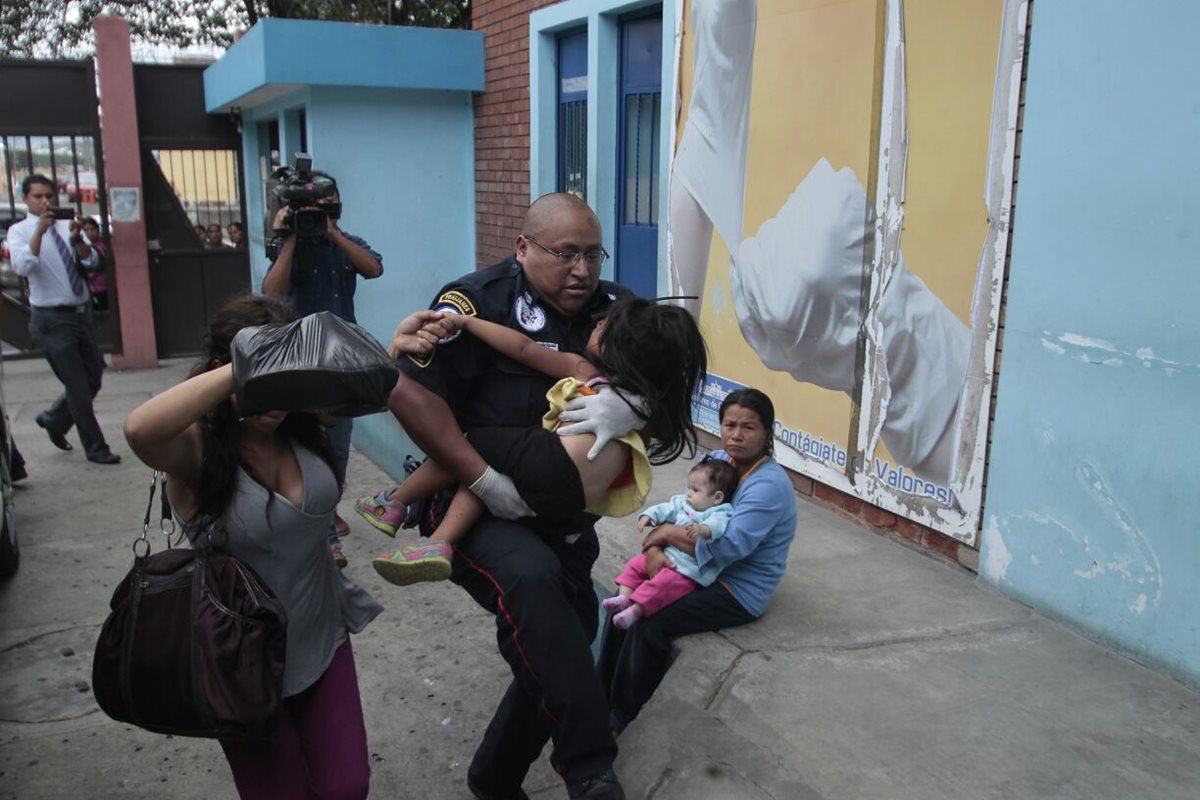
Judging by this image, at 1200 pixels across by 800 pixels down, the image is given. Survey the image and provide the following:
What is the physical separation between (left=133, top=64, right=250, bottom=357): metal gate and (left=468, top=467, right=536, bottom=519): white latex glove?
396 inches

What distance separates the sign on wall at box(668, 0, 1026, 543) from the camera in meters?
4.23

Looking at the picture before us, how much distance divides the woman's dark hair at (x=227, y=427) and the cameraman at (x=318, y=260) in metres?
A: 2.55

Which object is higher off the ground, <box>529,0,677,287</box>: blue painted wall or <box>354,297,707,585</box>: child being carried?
<box>529,0,677,287</box>: blue painted wall

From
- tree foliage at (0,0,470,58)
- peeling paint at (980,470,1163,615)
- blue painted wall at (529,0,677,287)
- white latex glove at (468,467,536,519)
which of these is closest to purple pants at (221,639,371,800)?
white latex glove at (468,467,536,519)

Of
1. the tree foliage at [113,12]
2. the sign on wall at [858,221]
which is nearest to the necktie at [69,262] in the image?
the sign on wall at [858,221]

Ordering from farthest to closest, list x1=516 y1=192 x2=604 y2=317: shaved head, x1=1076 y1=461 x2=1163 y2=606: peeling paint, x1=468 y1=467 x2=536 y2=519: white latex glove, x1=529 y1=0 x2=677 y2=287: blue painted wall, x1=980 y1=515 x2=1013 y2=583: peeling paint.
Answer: x1=529 y1=0 x2=677 y2=287: blue painted wall → x1=980 y1=515 x2=1013 y2=583: peeling paint → x1=1076 y1=461 x2=1163 y2=606: peeling paint → x1=516 y1=192 x2=604 y2=317: shaved head → x1=468 y1=467 x2=536 y2=519: white latex glove

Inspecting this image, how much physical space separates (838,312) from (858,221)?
0.47 m

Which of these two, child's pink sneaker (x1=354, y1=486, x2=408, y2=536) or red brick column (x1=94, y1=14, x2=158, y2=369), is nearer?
child's pink sneaker (x1=354, y1=486, x2=408, y2=536)

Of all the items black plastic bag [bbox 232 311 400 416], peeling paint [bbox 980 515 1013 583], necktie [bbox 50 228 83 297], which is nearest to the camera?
black plastic bag [bbox 232 311 400 416]

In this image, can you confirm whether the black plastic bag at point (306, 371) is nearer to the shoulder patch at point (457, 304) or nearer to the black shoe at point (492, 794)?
the shoulder patch at point (457, 304)

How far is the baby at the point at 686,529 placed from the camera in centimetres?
367

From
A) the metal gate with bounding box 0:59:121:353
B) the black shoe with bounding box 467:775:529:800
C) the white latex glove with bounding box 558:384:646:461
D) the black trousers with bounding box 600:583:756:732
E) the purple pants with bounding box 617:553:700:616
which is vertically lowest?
the black shoe with bounding box 467:775:529:800

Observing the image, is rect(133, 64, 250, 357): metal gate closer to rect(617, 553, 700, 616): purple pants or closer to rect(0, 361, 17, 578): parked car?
rect(0, 361, 17, 578): parked car

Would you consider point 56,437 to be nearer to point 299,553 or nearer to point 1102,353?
point 299,553
